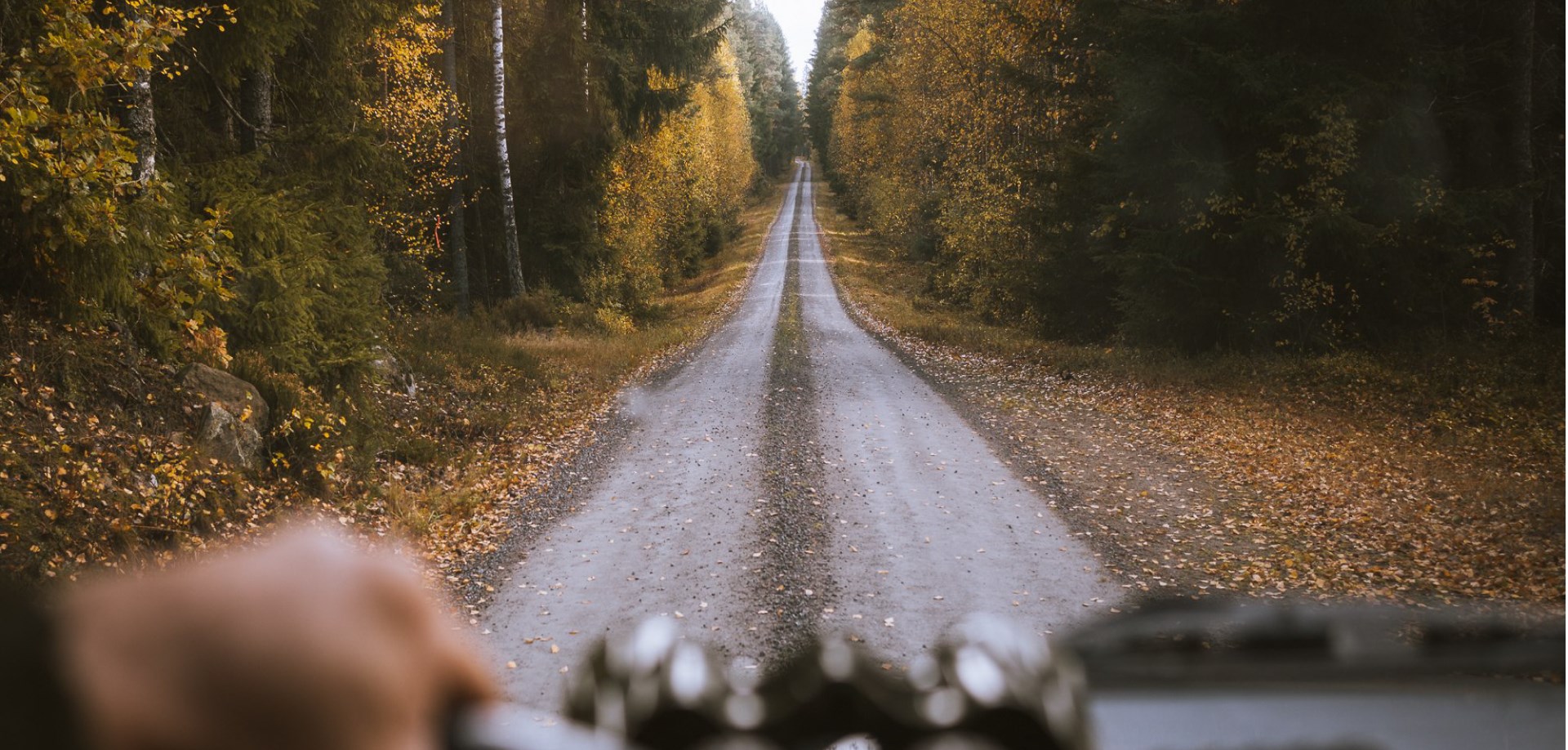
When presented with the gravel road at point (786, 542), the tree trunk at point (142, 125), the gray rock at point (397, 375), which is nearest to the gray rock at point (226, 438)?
the tree trunk at point (142, 125)

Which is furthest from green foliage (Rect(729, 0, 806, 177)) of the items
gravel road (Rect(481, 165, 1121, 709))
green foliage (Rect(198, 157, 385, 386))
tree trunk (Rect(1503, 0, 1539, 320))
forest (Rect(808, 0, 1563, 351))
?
green foliage (Rect(198, 157, 385, 386))

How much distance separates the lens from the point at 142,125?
800 cm

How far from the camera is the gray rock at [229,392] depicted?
8.09 metres

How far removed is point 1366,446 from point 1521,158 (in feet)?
21.9

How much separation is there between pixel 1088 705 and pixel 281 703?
107cm

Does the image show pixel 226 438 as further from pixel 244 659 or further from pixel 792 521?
pixel 244 659

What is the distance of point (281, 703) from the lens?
0.62m

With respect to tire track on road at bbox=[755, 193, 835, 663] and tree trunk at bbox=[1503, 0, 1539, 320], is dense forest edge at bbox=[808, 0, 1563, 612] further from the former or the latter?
tire track on road at bbox=[755, 193, 835, 663]

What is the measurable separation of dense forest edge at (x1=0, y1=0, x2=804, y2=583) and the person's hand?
5.94m

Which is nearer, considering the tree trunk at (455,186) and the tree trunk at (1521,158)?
the tree trunk at (1521,158)

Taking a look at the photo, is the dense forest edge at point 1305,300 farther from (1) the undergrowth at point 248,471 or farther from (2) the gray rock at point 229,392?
(2) the gray rock at point 229,392

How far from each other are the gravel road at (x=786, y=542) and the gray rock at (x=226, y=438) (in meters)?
2.56

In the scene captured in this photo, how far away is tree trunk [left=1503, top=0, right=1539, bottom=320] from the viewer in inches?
532

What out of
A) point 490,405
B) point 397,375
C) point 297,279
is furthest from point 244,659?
point 490,405
